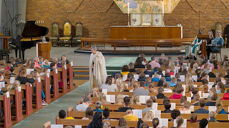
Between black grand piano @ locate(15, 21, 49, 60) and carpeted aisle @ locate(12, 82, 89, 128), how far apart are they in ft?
15.5

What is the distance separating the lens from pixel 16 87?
10516 millimetres

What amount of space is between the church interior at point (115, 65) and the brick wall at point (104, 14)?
0.06 metres

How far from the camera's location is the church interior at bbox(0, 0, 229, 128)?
8.33 meters

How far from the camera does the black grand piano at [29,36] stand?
19.0 meters

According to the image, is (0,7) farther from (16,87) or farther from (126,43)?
(16,87)

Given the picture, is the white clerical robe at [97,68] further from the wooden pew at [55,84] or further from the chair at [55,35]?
the chair at [55,35]

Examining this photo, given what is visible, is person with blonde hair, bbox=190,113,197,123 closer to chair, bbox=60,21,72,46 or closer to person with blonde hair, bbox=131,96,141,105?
person with blonde hair, bbox=131,96,141,105

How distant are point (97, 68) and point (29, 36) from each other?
7.20 meters

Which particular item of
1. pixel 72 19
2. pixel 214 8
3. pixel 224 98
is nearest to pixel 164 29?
pixel 214 8

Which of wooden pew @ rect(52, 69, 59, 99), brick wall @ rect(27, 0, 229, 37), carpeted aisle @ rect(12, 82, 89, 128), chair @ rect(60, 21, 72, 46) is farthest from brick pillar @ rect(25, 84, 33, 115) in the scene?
brick wall @ rect(27, 0, 229, 37)

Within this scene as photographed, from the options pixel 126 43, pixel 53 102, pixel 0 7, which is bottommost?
pixel 53 102

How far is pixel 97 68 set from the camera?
42.1ft

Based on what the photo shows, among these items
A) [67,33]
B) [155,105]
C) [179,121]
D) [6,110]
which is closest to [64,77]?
[6,110]

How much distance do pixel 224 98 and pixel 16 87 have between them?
4.71 meters
